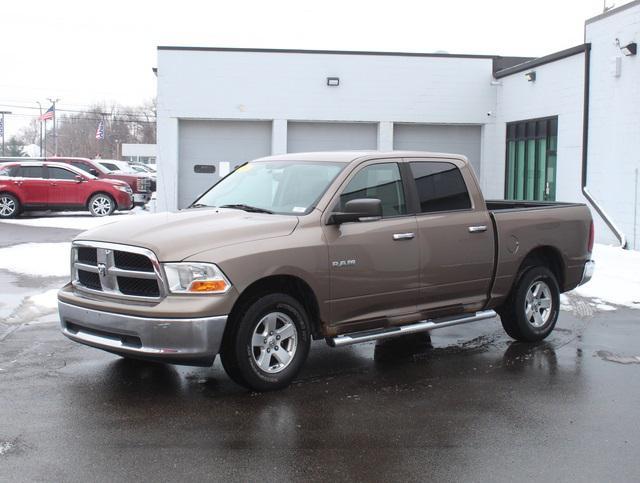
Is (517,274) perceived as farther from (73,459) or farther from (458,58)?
(458,58)

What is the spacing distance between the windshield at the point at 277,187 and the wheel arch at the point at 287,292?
24.6 inches

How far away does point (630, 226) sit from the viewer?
17.5 m

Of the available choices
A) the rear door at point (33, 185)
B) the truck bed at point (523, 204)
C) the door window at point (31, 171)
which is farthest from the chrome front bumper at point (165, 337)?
the door window at point (31, 171)

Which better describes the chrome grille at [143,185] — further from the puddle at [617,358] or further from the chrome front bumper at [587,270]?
the puddle at [617,358]

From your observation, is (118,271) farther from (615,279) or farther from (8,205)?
(8,205)

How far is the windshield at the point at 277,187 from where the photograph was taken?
23.7ft

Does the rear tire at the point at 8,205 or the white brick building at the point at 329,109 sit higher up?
the white brick building at the point at 329,109

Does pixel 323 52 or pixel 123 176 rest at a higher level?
pixel 323 52

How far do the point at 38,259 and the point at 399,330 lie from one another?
9.37 m

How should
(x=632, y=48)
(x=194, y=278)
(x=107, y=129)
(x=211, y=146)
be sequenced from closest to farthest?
1. (x=194, y=278)
2. (x=632, y=48)
3. (x=211, y=146)
4. (x=107, y=129)

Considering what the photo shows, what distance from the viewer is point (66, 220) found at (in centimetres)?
2377

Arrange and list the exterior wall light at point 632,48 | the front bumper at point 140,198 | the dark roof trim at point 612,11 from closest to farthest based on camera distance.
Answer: the exterior wall light at point 632,48 → the dark roof trim at point 612,11 → the front bumper at point 140,198

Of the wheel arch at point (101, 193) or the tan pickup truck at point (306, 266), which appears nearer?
Result: the tan pickup truck at point (306, 266)

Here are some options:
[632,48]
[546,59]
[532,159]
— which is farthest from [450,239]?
[532,159]
